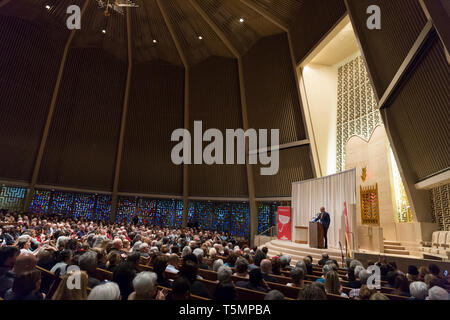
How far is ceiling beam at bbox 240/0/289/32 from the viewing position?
36.0 ft

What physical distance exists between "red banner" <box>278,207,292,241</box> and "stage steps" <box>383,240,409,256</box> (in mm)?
3409

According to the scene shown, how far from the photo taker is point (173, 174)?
624 inches

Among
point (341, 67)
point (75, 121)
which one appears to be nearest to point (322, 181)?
point (341, 67)

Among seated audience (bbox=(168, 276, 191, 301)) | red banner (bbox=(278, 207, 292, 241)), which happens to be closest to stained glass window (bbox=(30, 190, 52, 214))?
red banner (bbox=(278, 207, 292, 241))

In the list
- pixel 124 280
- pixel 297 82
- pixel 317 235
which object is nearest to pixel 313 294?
pixel 124 280

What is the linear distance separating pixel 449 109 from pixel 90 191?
49.4 ft

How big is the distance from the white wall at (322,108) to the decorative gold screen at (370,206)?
6.39ft

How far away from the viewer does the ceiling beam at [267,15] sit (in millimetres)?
10978

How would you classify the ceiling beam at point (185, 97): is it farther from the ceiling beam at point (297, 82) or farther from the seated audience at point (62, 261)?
the seated audience at point (62, 261)

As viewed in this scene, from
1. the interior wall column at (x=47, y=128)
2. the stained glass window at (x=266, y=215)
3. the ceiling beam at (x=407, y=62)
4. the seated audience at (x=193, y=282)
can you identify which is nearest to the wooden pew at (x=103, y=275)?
the seated audience at (x=193, y=282)

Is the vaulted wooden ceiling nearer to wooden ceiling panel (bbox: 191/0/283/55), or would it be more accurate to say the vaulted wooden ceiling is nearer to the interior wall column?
wooden ceiling panel (bbox: 191/0/283/55)

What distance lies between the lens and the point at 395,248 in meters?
8.05

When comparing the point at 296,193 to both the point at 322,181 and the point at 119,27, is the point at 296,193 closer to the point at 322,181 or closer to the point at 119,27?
the point at 322,181

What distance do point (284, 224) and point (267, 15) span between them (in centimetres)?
802
